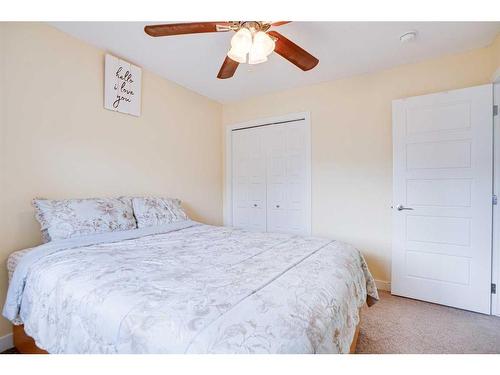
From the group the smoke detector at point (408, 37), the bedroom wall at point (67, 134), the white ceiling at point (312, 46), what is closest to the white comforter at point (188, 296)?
the bedroom wall at point (67, 134)

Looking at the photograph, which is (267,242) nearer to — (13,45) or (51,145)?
(51,145)

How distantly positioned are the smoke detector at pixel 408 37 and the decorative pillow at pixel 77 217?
9.06 ft

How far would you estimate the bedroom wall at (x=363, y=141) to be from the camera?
244 cm

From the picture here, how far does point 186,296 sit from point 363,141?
2.56 meters

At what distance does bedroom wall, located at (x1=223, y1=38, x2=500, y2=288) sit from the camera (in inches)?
96.0

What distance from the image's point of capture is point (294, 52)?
5.82ft

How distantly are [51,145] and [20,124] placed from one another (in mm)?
225

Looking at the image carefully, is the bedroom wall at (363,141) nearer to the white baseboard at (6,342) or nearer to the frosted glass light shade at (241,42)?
the frosted glass light shade at (241,42)

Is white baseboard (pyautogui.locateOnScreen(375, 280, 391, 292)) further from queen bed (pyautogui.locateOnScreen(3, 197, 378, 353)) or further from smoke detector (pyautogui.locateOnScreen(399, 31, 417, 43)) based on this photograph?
smoke detector (pyautogui.locateOnScreen(399, 31, 417, 43))

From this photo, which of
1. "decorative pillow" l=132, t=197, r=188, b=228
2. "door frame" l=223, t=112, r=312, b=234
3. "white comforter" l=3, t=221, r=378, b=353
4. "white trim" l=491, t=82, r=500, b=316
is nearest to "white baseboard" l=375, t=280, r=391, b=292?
"white trim" l=491, t=82, r=500, b=316

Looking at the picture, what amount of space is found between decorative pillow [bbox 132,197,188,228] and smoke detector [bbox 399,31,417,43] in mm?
2549

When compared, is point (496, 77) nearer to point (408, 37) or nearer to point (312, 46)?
point (408, 37)

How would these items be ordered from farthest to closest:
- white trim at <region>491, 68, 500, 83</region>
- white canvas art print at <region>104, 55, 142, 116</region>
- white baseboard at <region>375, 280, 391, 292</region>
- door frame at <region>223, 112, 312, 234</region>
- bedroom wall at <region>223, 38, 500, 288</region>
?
1. door frame at <region>223, 112, 312, 234</region>
2. white baseboard at <region>375, 280, 391, 292</region>
3. bedroom wall at <region>223, 38, 500, 288</region>
4. white canvas art print at <region>104, 55, 142, 116</region>
5. white trim at <region>491, 68, 500, 83</region>

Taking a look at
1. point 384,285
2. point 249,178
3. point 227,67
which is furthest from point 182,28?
point 384,285
